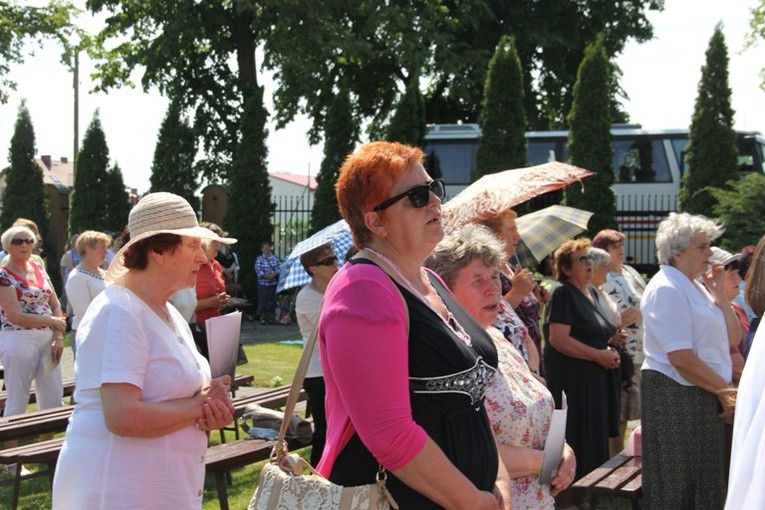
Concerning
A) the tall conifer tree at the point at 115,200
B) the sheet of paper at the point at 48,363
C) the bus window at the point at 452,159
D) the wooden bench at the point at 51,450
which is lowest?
the wooden bench at the point at 51,450

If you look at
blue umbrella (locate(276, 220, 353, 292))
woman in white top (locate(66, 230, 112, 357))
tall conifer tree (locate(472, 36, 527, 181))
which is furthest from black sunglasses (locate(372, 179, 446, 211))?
tall conifer tree (locate(472, 36, 527, 181))

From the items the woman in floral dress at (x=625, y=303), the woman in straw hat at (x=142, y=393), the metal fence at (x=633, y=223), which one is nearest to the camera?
the woman in straw hat at (x=142, y=393)

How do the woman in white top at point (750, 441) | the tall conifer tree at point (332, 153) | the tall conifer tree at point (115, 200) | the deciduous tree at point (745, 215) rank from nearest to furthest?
the woman in white top at point (750, 441), the deciduous tree at point (745, 215), the tall conifer tree at point (332, 153), the tall conifer tree at point (115, 200)

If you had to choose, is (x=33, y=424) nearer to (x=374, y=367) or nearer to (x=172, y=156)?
(x=374, y=367)

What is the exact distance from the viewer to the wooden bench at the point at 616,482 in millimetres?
5820

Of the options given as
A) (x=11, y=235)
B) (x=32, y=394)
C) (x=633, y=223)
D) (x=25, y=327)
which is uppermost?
(x=633, y=223)

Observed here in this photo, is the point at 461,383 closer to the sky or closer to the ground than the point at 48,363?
closer to the sky

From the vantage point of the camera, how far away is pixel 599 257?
8.19 metres

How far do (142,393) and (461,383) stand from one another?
1.25 metres

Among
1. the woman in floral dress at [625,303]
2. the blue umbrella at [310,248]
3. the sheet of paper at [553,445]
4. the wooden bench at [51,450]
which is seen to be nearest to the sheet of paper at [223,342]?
the sheet of paper at [553,445]

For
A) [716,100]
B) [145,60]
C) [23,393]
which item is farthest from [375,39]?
[23,393]

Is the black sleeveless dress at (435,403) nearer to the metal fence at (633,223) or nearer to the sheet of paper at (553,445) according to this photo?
the sheet of paper at (553,445)

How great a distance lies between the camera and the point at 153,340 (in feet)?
11.7

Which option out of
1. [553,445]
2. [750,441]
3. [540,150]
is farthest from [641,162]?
[750,441]
